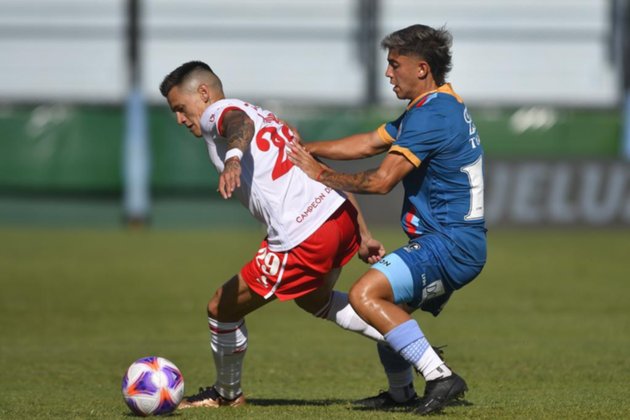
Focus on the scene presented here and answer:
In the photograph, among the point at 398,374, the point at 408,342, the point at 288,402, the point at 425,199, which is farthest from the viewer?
the point at 288,402

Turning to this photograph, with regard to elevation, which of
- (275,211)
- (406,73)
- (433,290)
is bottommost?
(433,290)

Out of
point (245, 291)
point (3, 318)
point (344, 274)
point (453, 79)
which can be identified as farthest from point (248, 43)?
point (245, 291)

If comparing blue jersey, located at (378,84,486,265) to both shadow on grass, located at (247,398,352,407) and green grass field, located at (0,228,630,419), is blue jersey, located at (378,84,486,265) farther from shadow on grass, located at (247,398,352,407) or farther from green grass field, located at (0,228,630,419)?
shadow on grass, located at (247,398,352,407)

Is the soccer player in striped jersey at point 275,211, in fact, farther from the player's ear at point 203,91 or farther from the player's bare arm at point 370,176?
the player's bare arm at point 370,176

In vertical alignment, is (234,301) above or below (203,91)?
below

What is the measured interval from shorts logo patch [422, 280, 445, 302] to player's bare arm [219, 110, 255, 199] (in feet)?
4.03

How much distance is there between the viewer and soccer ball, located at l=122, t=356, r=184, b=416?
659 centimetres

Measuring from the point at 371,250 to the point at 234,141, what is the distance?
1.14 metres

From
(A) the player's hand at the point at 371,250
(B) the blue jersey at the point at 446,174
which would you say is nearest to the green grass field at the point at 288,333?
(A) the player's hand at the point at 371,250

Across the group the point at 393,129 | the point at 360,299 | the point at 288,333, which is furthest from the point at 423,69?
the point at 288,333

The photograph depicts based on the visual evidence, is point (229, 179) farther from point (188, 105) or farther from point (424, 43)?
point (424, 43)

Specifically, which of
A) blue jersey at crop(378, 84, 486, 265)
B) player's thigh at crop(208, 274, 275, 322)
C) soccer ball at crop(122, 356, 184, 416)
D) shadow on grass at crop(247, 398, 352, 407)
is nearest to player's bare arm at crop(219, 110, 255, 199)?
blue jersey at crop(378, 84, 486, 265)

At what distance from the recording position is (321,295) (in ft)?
23.1

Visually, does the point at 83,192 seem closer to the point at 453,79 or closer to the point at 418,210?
the point at 453,79
